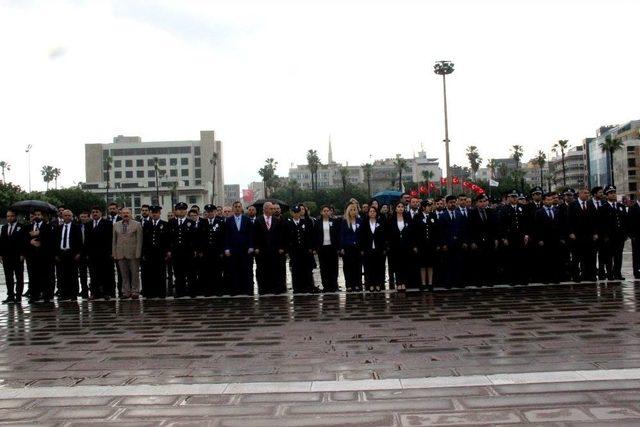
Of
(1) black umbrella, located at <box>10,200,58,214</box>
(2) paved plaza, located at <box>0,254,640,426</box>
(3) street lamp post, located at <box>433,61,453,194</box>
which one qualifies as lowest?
(2) paved plaza, located at <box>0,254,640,426</box>

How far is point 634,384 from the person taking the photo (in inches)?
225

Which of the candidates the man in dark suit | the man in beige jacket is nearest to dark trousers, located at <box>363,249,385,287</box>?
the man in beige jacket

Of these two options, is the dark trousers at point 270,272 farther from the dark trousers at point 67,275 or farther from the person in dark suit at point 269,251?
the dark trousers at point 67,275

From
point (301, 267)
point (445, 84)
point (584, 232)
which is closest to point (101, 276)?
point (301, 267)

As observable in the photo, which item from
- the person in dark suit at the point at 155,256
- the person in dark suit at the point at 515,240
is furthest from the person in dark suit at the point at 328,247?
the person in dark suit at the point at 515,240

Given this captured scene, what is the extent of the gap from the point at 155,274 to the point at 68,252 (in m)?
1.92

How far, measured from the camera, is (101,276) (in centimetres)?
1548

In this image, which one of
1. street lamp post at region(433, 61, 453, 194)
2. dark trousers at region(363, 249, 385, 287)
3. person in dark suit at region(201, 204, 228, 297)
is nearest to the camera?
dark trousers at region(363, 249, 385, 287)

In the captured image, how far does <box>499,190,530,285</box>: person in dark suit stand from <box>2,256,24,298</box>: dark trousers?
10167 millimetres

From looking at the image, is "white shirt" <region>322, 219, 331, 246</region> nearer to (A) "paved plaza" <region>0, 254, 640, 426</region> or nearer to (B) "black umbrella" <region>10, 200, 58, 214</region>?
(A) "paved plaza" <region>0, 254, 640, 426</region>

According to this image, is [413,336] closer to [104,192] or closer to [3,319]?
[3,319]

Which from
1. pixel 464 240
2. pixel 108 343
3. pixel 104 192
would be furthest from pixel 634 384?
pixel 104 192

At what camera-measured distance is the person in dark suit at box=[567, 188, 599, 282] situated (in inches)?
591

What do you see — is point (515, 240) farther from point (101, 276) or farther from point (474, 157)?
point (474, 157)
